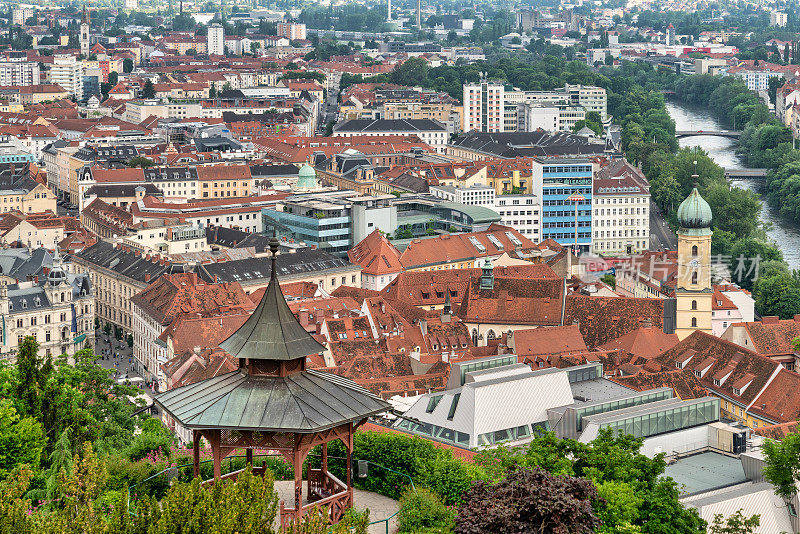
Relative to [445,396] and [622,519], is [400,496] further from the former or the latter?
[445,396]

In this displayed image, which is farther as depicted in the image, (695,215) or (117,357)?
(117,357)

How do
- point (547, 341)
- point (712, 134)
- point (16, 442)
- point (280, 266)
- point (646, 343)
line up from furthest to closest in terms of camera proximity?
1. point (712, 134)
2. point (280, 266)
3. point (547, 341)
4. point (646, 343)
5. point (16, 442)

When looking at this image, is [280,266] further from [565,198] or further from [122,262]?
[565,198]

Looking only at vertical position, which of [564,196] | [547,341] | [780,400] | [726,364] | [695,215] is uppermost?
[695,215]

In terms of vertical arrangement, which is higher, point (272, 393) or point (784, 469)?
point (272, 393)

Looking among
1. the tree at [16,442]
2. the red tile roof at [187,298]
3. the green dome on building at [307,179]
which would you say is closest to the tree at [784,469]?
the tree at [16,442]

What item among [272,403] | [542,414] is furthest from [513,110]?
[272,403]

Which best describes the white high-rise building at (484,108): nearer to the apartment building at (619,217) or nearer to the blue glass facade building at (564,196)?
the apartment building at (619,217)
